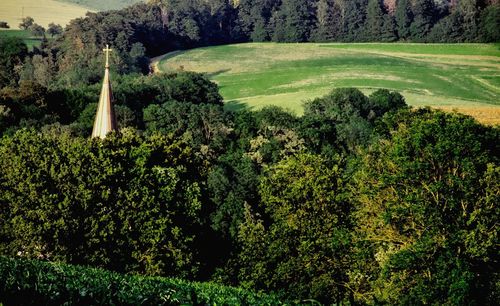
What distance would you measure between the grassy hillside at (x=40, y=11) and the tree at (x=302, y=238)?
123248 millimetres

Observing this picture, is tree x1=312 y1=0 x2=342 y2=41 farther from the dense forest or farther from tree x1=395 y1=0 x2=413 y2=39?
the dense forest

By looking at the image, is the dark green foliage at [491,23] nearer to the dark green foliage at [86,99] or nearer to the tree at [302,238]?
the dark green foliage at [86,99]

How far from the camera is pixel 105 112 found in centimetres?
4172

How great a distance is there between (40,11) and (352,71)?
78.7 m

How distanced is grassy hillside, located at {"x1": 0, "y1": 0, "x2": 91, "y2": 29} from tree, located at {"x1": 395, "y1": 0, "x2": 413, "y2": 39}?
72290mm

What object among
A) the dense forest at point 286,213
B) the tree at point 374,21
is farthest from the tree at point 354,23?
the dense forest at point 286,213

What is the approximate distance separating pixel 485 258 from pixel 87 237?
18.4m

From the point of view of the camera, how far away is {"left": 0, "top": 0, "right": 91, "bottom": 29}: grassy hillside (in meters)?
153

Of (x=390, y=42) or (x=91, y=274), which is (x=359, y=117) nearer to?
(x=91, y=274)

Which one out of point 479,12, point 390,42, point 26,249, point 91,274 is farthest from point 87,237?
point 390,42

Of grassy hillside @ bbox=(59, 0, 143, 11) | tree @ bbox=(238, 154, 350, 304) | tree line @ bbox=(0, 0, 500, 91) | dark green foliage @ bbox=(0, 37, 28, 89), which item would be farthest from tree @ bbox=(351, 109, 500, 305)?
grassy hillside @ bbox=(59, 0, 143, 11)

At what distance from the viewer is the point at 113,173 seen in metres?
37.6

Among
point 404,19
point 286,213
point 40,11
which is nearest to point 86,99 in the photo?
point 286,213

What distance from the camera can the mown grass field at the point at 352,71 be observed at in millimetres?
103625
